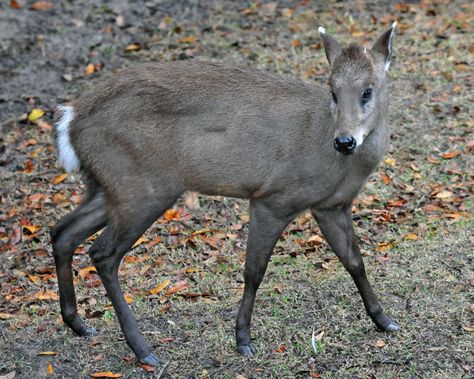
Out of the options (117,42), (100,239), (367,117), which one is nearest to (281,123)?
(367,117)

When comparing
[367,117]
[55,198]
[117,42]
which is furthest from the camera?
[117,42]

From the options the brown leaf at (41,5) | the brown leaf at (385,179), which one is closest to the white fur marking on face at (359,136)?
the brown leaf at (385,179)

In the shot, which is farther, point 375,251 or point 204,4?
point 204,4

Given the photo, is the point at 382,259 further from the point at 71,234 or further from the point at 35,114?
the point at 35,114

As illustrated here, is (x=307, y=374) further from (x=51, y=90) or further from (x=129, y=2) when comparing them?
(x=129, y=2)

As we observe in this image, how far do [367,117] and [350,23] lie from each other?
19.9 feet

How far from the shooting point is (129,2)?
11.3 metres

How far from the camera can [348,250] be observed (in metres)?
5.60

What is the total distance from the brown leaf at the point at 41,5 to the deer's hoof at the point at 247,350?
6.85 meters

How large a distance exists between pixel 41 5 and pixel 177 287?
5.81 metres

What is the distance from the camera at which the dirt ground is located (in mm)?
5430

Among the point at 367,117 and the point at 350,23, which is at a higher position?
the point at 367,117

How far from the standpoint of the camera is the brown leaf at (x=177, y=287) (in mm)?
6438

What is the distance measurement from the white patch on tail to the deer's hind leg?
218 mm
